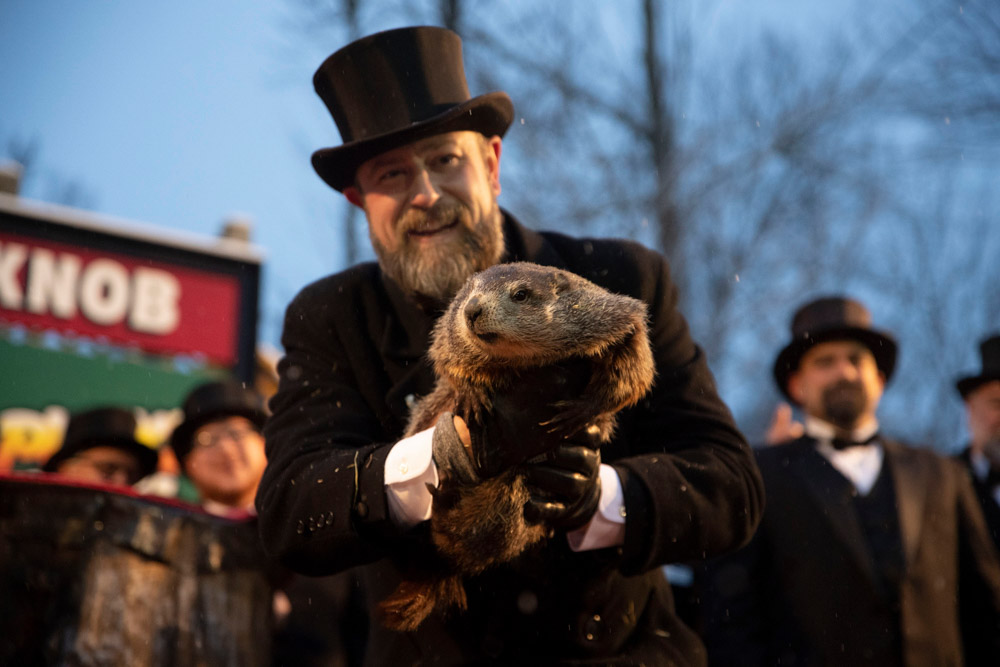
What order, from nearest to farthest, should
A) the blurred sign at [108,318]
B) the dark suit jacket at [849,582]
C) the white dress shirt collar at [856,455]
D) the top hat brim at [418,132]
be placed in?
the top hat brim at [418,132] < the dark suit jacket at [849,582] < the white dress shirt collar at [856,455] < the blurred sign at [108,318]

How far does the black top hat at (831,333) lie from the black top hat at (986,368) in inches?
29.4

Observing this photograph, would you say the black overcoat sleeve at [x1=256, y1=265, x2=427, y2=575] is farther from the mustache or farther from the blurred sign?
the blurred sign

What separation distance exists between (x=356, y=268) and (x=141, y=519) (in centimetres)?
120

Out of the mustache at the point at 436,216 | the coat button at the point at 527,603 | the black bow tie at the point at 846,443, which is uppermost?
the mustache at the point at 436,216

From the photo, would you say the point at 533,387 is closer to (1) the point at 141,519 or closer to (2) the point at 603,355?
(2) the point at 603,355

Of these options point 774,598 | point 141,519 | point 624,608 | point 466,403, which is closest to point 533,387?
point 466,403

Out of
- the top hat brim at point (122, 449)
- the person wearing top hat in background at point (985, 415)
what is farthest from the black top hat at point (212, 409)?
the person wearing top hat in background at point (985, 415)

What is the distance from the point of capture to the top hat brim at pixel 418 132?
256 centimetres

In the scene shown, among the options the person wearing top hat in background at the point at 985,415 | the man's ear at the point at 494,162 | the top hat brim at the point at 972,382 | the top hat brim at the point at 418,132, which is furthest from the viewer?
the top hat brim at the point at 972,382

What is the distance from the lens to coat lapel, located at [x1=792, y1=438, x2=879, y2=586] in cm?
410

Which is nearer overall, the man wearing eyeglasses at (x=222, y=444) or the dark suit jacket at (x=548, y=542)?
the dark suit jacket at (x=548, y=542)

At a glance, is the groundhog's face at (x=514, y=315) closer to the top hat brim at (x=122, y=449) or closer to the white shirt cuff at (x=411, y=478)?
the white shirt cuff at (x=411, y=478)

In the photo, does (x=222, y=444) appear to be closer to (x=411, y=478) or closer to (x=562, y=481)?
(x=411, y=478)

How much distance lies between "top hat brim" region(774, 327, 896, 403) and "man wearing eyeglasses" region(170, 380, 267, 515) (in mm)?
2783
